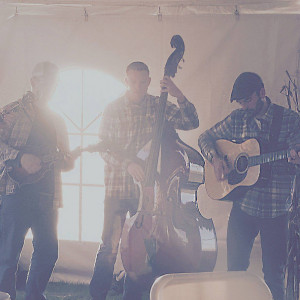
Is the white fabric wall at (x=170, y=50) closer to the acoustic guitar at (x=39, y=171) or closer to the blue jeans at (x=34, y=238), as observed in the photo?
the blue jeans at (x=34, y=238)

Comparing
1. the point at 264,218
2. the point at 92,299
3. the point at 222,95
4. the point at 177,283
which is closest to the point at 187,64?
the point at 222,95

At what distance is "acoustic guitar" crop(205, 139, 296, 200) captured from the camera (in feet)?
7.60

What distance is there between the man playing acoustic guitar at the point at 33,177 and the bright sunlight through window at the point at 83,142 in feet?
0.17

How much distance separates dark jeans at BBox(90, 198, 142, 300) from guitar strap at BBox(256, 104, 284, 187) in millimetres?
737

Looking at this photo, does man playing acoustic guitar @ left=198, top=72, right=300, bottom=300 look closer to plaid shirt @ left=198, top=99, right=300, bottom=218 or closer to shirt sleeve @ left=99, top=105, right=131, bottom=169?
plaid shirt @ left=198, top=99, right=300, bottom=218

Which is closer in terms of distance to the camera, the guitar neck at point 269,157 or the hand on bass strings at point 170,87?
the guitar neck at point 269,157

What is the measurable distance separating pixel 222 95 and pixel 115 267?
123cm

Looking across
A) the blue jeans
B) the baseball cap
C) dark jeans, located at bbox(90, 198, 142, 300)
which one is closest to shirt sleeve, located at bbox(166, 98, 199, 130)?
dark jeans, located at bbox(90, 198, 142, 300)

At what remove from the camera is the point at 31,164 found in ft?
8.14

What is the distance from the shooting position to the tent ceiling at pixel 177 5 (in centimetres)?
247

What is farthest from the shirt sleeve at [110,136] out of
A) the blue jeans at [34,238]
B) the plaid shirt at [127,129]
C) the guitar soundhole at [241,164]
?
the guitar soundhole at [241,164]

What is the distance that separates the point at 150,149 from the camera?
2424 millimetres

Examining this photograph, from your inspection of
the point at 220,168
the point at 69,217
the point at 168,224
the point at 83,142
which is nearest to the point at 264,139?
the point at 220,168

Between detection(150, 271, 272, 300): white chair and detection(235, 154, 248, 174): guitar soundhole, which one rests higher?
detection(235, 154, 248, 174): guitar soundhole
